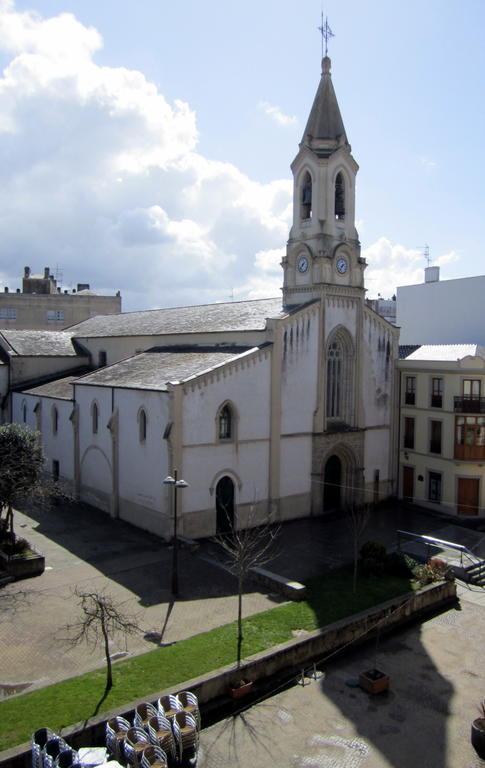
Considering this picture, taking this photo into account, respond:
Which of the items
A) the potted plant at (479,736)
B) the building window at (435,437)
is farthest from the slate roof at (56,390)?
the potted plant at (479,736)

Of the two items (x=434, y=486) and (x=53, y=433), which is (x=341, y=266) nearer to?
(x=434, y=486)

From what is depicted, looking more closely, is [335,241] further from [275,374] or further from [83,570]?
[83,570]

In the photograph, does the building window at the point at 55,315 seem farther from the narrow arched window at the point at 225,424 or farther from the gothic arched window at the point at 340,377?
the narrow arched window at the point at 225,424

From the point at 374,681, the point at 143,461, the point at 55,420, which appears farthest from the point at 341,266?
the point at 374,681

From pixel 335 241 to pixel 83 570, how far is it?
891 inches

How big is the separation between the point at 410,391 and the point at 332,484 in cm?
790

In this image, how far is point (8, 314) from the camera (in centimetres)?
7481

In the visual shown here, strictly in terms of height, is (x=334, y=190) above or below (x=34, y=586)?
above

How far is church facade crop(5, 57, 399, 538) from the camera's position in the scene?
2945 centimetres

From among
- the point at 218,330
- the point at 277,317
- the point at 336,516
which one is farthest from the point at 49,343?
the point at 336,516

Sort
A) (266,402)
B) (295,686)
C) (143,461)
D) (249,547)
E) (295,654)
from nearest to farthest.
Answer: (295,686)
(295,654)
(249,547)
(143,461)
(266,402)

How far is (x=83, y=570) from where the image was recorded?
83.5ft

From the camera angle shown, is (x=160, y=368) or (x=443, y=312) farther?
(x=443, y=312)

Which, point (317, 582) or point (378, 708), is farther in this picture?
point (317, 582)
